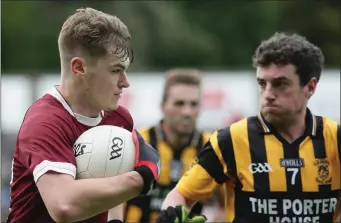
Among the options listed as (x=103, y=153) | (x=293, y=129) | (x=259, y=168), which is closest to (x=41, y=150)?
(x=103, y=153)

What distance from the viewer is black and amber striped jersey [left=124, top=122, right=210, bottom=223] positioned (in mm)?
6445

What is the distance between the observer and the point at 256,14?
29.5m

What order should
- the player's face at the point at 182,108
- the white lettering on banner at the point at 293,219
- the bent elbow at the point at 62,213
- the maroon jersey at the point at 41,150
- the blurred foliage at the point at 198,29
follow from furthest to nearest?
the blurred foliage at the point at 198,29 < the player's face at the point at 182,108 < the white lettering on banner at the point at 293,219 < the maroon jersey at the point at 41,150 < the bent elbow at the point at 62,213

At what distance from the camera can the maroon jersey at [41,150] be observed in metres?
3.50

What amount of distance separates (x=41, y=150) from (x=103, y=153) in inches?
11.0

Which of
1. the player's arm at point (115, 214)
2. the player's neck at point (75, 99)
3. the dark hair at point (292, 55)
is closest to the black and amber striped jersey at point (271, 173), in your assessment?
the dark hair at point (292, 55)

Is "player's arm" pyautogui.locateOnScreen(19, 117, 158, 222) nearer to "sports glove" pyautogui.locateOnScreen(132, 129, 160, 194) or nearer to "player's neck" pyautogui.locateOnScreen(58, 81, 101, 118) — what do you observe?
"sports glove" pyautogui.locateOnScreen(132, 129, 160, 194)

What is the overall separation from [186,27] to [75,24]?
1049 inches

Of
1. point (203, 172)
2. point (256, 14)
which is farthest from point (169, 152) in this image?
point (256, 14)

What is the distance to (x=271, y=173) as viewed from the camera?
459 cm

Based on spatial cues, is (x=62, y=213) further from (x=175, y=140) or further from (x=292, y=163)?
(x=175, y=140)

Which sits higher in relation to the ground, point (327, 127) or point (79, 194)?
point (327, 127)

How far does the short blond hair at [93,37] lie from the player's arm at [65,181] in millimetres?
349

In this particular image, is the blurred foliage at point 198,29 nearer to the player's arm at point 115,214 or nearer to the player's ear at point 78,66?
the player's arm at point 115,214
